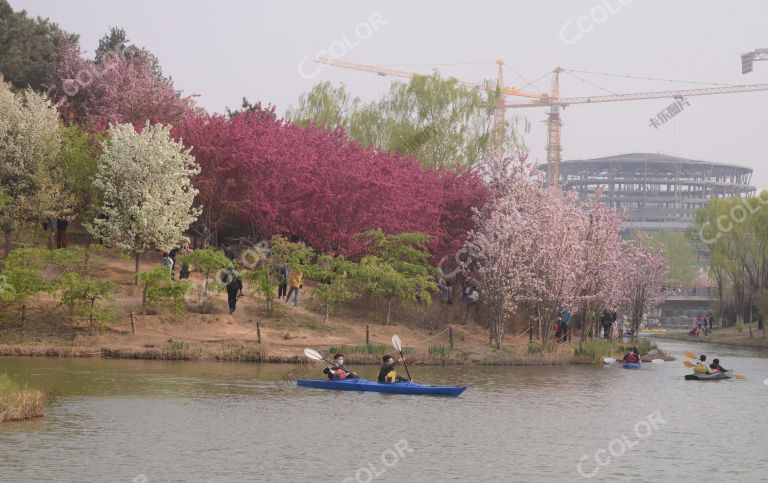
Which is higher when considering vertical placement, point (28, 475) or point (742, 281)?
point (742, 281)

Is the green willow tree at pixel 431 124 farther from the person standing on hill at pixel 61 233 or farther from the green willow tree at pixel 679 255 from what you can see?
the green willow tree at pixel 679 255

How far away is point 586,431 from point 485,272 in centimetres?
2359

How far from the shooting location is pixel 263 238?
58.7m

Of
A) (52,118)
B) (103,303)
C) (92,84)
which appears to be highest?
(92,84)

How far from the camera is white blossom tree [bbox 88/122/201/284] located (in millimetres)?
50031

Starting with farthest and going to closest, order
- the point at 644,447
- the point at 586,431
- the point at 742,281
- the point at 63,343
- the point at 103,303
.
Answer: the point at 742,281 < the point at 103,303 < the point at 63,343 < the point at 586,431 < the point at 644,447

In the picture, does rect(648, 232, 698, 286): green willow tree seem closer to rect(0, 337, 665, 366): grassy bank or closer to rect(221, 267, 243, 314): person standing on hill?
rect(0, 337, 665, 366): grassy bank

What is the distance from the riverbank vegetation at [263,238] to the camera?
1843 inches

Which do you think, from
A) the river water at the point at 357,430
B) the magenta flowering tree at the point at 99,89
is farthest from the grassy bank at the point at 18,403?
the magenta flowering tree at the point at 99,89

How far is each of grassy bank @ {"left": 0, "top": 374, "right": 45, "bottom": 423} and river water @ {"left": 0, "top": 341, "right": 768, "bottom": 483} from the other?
51 cm

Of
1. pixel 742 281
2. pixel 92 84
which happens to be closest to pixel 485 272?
pixel 92 84

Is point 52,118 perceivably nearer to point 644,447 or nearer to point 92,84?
point 92,84

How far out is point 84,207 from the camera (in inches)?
2272

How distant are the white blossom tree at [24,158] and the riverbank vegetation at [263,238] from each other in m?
0.10
